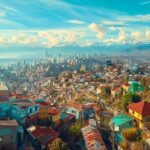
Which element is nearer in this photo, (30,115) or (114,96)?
(30,115)

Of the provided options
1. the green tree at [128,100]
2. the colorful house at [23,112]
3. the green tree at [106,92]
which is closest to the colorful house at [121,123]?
the green tree at [128,100]

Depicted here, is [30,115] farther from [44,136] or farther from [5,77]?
[5,77]

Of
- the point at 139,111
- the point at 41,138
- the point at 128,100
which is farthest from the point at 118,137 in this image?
the point at 128,100

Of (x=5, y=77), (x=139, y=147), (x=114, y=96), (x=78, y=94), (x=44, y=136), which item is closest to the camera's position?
(x=139, y=147)

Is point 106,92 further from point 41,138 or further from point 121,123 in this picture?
point 41,138

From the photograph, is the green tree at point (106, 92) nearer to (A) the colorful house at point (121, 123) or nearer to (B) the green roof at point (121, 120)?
(B) the green roof at point (121, 120)

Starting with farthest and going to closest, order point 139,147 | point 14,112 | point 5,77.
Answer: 1. point 5,77
2. point 14,112
3. point 139,147

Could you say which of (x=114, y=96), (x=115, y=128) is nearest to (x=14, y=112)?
(x=115, y=128)

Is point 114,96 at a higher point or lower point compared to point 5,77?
higher
